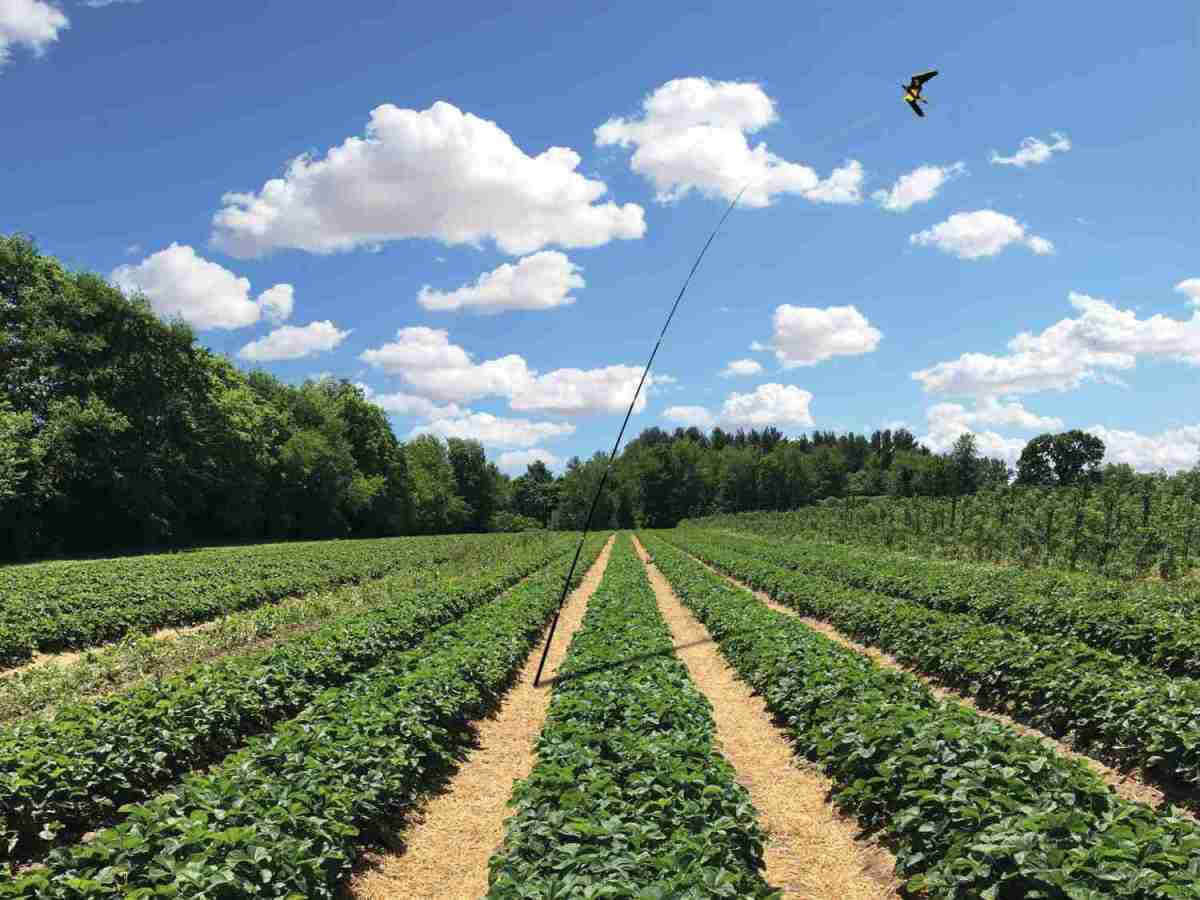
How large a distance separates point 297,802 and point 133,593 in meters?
17.7

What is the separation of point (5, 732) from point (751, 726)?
9657 mm

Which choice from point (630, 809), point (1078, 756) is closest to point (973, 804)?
point (630, 809)

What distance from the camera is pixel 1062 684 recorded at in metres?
9.44

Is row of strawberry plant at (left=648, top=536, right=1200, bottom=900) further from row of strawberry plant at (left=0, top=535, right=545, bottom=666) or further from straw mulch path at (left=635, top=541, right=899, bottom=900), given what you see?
row of strawberry plant at (left=0, top=535, right=545, bottom=666)

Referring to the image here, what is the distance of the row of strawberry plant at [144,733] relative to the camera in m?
6.73

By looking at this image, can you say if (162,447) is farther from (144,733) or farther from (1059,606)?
(1059,606)

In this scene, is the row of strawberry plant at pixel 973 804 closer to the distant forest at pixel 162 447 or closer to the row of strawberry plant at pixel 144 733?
the row of strawberry plant at pixel 144 733

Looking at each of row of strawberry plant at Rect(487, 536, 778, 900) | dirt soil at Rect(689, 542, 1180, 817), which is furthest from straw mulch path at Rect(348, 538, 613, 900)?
dirt soil at Rect(689, 542, 1180, 817)

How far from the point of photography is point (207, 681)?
381 inches

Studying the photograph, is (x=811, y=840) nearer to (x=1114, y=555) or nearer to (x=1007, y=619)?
(x=1007, y=619)

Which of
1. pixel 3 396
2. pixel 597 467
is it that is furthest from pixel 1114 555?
pixel 597 467

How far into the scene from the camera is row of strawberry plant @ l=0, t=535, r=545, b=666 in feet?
52.5

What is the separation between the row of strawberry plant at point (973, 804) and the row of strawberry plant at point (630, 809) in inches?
53.1

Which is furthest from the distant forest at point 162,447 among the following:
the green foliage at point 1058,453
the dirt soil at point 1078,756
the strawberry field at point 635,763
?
the dirt soil at point 1078,756
